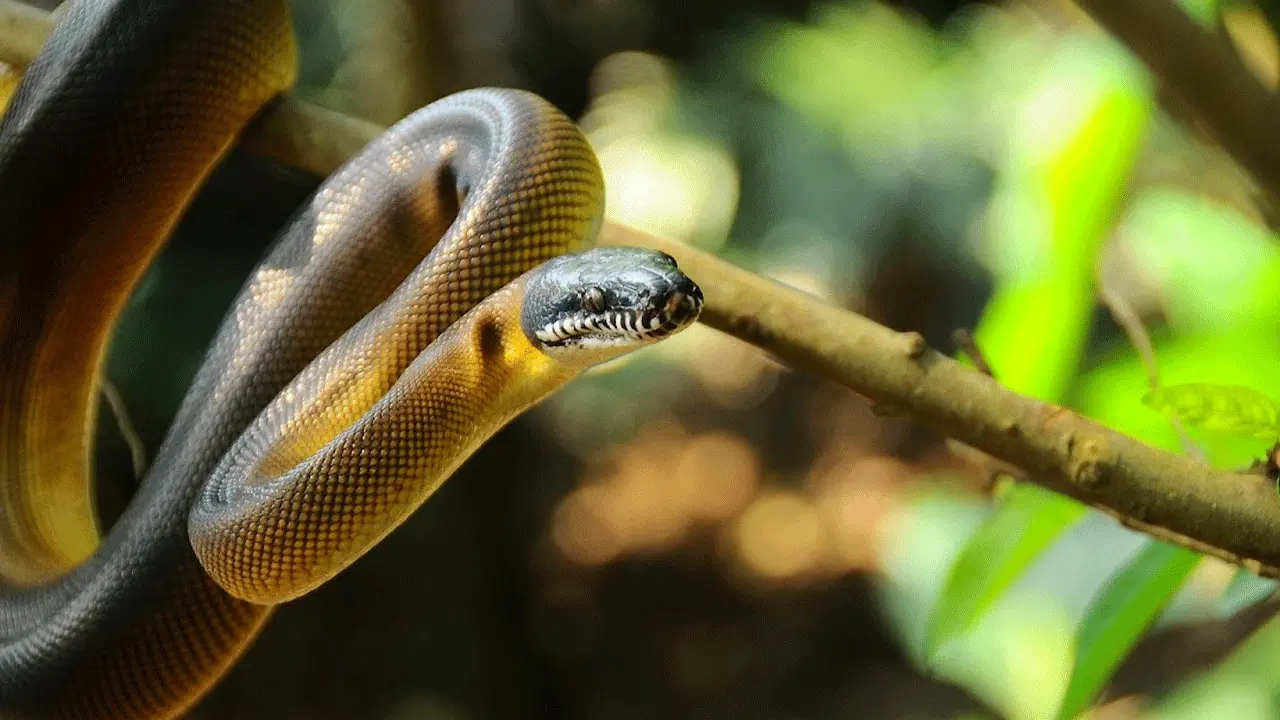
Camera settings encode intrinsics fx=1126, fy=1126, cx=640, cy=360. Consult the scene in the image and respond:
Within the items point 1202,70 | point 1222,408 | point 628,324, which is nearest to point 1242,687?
point 1222,408

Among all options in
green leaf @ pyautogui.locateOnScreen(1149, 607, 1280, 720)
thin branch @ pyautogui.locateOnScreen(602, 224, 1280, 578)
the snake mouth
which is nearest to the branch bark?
thin branch @ pyautogui.locateOnScreen(602, 224, 1280, 578)

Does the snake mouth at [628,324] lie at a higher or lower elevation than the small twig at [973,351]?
higher

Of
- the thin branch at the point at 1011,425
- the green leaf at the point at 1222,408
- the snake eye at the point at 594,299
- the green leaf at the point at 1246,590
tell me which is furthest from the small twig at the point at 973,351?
the snake eye at the point at 594,299

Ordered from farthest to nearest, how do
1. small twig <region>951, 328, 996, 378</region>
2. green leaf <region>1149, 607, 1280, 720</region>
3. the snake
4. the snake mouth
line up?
green leaf <region>1149, 607, 1280, 720</region> → small twig <region>951, 328, 996, 378</region> → the snake → the snake mouth

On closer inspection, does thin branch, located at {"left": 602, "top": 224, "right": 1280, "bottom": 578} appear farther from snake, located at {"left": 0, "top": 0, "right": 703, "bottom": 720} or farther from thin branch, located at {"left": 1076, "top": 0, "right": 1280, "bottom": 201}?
thin branch, located at {"left": 1076, "top": 0, "right": 1280, "bottom": 201}

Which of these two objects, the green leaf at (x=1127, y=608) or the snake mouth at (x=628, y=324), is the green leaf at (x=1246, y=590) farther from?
the snake mouth at (x=628, y=324)

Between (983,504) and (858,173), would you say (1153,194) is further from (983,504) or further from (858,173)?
(858,173)
